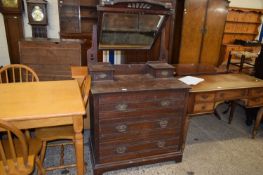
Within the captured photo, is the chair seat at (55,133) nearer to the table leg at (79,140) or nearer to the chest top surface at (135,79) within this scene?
the table leg at (79,140)

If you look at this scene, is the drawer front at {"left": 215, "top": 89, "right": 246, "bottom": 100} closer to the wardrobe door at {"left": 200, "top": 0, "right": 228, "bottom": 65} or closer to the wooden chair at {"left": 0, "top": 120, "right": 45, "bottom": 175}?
the wooden chair at {"left": 0, "top": 120, "right": 45, "bottom": 175}

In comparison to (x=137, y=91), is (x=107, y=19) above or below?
above

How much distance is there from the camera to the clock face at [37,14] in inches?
140

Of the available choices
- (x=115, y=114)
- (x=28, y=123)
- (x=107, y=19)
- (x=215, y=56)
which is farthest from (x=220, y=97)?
(x=215, y=56)

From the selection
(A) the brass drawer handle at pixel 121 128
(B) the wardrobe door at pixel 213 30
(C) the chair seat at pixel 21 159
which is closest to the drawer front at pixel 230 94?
(A) the brass drawer handle at pixel 121 128

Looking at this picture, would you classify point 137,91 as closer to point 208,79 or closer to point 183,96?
point 183,96

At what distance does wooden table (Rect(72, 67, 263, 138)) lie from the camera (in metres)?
2.04

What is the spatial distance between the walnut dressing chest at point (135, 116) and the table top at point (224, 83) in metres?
0.30

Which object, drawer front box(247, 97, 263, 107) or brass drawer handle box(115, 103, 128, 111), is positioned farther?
drawer front box(247, 97, 263, 107)

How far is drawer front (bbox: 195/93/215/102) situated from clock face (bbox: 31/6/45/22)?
118 inches

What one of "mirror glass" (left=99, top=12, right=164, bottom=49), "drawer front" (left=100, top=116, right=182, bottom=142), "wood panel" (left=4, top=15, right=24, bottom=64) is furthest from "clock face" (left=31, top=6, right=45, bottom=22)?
"drawer front" (left=100, top=116, right=182, bottom=142)

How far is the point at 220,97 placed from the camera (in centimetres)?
214

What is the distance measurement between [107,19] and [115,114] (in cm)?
87

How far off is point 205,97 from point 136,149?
0.84m
